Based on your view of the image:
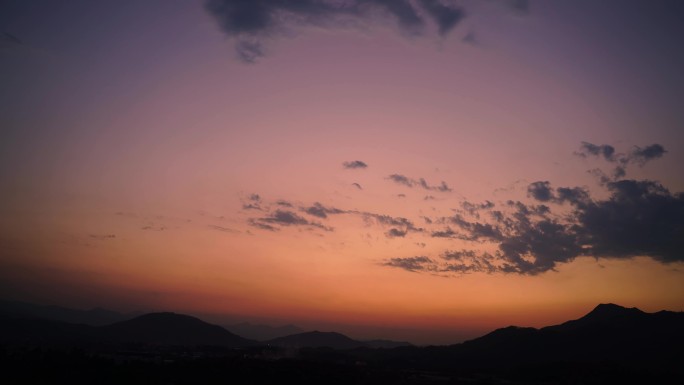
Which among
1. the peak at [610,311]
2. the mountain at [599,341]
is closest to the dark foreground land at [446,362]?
the mountain at [599,341]

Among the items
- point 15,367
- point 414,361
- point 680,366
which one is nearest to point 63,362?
A: point 15,367

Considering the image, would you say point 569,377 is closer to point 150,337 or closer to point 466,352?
point 466,352

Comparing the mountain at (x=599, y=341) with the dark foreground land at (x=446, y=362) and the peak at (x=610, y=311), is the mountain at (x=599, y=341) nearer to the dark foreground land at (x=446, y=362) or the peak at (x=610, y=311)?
the dark foreground land at (x=446, y=362)

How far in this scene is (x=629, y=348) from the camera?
342ft

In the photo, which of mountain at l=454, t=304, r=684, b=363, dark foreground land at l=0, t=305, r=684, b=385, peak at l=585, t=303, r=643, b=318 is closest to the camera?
dark foreground land at l=0, t=305, r=684, b=385

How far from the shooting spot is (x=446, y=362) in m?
118

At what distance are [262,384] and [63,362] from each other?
33853 millimetres

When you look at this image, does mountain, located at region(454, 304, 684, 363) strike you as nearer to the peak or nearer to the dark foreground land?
the dark foreground land

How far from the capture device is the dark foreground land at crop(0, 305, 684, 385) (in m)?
75.6

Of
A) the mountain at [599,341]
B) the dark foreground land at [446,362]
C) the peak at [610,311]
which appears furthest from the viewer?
the peak at [610,311]

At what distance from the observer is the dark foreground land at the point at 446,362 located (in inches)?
2975

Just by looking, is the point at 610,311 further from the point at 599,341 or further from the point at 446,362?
the point at 446,362

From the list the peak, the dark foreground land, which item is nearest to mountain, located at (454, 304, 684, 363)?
the dark foreground land

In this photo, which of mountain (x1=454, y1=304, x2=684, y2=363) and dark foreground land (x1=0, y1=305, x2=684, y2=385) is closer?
dark foreground land (x1=0, y1=305, x2=684, y2=385)
